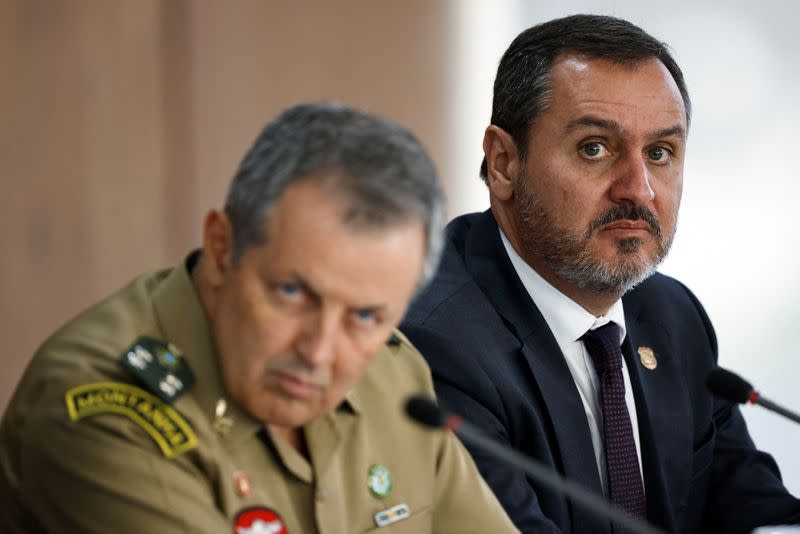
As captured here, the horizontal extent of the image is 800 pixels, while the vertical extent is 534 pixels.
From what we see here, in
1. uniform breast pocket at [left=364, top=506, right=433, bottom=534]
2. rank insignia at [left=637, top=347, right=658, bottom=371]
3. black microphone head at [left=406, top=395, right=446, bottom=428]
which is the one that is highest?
black microphone head at [left=406, top=395, right=446, bottom=428]

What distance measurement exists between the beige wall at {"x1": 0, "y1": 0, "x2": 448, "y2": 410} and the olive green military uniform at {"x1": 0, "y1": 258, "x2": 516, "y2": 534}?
87.3 inches

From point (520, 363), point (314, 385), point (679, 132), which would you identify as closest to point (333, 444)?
point (314, 385)

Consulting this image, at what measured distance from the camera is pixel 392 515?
1678mm

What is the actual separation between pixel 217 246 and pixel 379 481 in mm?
426

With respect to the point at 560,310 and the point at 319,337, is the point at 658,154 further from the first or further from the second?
the point at 319,337

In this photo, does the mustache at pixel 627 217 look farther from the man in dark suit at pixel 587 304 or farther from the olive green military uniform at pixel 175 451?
the olive green military uniform at pixel 175 451

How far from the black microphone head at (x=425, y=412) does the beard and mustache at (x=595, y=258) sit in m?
1.04

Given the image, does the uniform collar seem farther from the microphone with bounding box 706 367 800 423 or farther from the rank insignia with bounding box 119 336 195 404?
the microphone with bounding box 706 367 800 423

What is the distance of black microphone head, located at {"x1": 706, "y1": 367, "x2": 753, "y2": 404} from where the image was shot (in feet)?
5.94

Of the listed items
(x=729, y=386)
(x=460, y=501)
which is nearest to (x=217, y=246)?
(x=460, y=501)

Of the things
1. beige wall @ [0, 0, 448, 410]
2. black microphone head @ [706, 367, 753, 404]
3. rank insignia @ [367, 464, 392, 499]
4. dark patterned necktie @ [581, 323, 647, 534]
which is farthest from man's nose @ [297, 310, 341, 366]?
beige wall @ [0, 0, 448, 410]

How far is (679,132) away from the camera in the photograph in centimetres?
244

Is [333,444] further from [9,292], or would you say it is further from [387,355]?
[9,292]

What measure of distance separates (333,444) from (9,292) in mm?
2387
